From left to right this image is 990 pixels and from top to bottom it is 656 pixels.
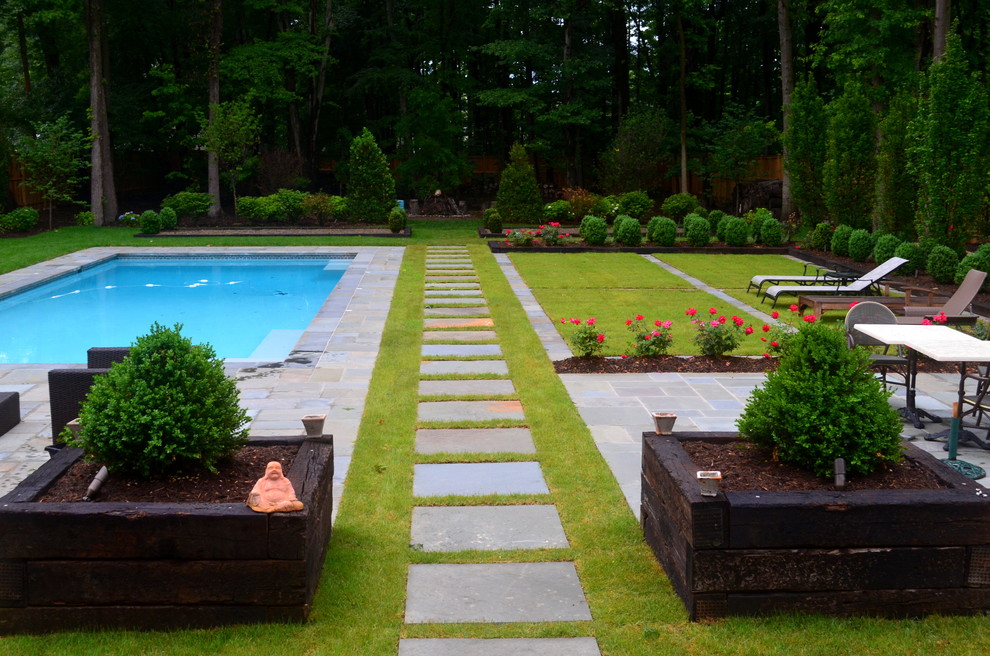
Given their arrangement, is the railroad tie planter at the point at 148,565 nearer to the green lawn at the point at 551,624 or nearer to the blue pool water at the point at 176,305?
the green lawn at the point at 551,624

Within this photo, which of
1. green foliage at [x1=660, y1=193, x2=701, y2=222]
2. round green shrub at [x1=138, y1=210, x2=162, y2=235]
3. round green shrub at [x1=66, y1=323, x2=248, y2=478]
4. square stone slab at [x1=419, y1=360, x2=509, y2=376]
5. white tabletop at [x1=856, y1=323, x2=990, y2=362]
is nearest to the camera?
round green shrub at [x1=66, y1=323, x2=248, y2=478]

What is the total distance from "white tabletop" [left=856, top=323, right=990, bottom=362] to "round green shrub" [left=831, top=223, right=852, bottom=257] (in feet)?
38.9

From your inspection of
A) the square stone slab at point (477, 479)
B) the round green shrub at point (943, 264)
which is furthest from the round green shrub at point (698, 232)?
the square stone slab at point (477, 479)

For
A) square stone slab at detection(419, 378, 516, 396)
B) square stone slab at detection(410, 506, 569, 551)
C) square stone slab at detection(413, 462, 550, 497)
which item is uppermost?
square stone slab at detection(419, 378, 516, 396)

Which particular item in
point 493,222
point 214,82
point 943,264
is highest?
point 214,82

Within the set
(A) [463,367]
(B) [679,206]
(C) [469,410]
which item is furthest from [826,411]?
(B) [679,206]

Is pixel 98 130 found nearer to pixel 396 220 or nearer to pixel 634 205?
pixel 396 220

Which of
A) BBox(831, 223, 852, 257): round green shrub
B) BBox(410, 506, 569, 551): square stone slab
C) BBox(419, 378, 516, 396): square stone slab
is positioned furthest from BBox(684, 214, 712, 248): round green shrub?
BBox(410, 506, 569, 551): square stone slab

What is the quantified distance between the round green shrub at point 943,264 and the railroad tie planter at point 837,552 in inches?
484

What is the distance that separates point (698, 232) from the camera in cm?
2178

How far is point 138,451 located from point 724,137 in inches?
1127

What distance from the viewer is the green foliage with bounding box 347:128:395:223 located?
26.4 metres

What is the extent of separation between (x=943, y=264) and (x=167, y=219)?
19.3 m

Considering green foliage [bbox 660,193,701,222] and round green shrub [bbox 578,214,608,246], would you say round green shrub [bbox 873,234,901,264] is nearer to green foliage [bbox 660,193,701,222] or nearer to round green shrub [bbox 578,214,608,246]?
round green shrub [bbox 578,214,608,246]
